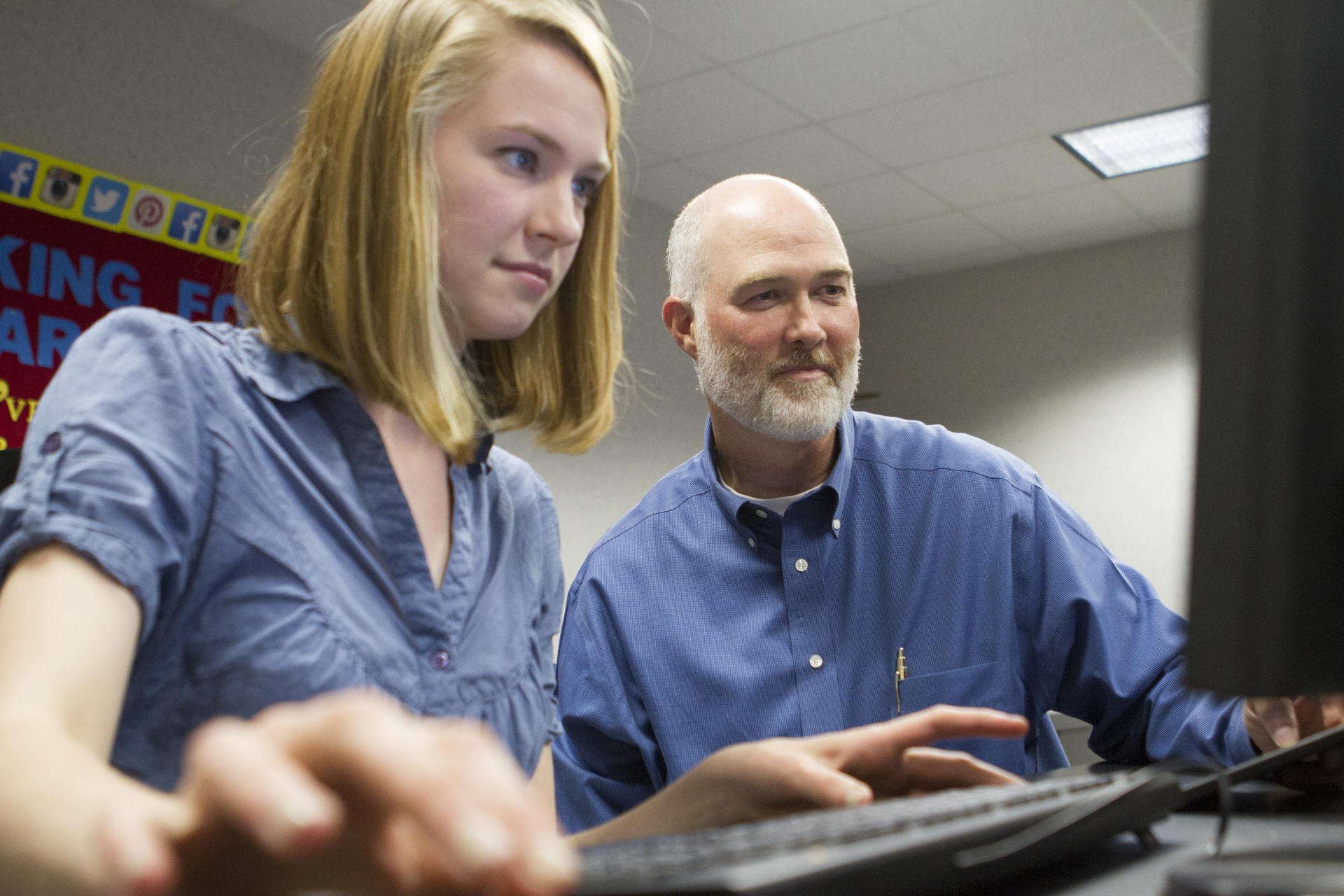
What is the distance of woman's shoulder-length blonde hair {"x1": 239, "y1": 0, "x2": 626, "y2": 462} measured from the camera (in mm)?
806

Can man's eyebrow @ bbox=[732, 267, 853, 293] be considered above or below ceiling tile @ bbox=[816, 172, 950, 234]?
below

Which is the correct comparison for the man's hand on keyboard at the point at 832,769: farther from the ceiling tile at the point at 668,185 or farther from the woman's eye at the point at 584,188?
the ceiling tile at the point at 668,185

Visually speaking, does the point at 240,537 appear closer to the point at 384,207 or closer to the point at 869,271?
the point at 384,207

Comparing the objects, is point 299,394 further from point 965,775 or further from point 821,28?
point 821,28

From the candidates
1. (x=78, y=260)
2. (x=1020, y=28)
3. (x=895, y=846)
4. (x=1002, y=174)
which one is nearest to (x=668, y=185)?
(x=1002, y=174)

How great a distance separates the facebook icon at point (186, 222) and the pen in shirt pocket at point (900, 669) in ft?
8.15

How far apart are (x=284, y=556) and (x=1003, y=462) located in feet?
3.32

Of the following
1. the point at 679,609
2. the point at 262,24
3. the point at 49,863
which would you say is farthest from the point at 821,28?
the point at 49,863

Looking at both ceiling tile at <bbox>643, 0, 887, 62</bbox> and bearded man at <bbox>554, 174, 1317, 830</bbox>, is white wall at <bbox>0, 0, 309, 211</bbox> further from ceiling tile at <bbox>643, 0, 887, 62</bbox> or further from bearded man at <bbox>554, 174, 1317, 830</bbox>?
bearded man at <bbox>554, 174, 1317, 830</bbox>

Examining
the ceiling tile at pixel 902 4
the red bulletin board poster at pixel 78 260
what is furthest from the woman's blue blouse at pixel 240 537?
the ceiling tile at pixel 902 4

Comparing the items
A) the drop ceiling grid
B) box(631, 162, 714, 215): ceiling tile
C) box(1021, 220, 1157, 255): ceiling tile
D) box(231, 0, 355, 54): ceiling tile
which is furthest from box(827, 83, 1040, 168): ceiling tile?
box(231, 0, 355, 54): ceiling tile

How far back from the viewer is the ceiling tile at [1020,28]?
318 centimetres

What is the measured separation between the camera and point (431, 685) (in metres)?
0.79

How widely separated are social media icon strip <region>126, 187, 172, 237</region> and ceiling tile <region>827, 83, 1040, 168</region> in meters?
2.36
